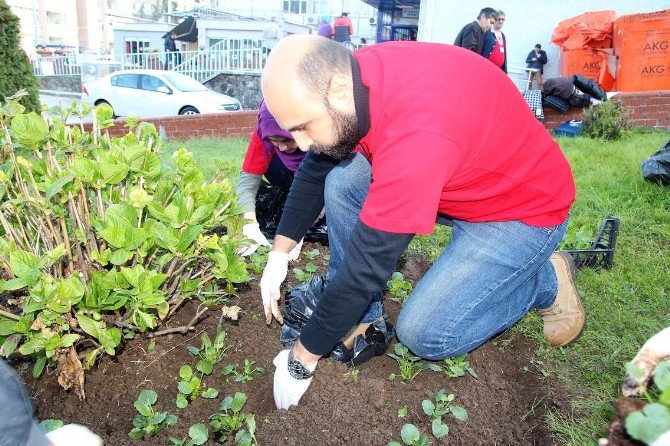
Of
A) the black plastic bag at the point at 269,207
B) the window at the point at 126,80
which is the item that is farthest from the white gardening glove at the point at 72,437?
the window at the point at 126,80

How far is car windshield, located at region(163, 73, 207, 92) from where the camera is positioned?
35.6ft

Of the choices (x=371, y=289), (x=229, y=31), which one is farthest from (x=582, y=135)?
(x=229, y=31)

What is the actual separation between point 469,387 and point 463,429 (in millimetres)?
221

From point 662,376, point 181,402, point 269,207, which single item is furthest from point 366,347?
point 269,207

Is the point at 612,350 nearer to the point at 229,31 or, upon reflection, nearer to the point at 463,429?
the point at 463,429

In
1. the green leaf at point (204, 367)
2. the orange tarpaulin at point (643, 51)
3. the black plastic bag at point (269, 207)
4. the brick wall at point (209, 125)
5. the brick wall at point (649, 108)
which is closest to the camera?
the green leaf at point (204, 367)

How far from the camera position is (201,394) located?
5.83 feet

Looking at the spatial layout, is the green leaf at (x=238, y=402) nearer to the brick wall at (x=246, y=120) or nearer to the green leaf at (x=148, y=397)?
the green leaf at (x=148, y=397)

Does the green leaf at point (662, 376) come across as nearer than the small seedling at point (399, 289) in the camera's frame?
Yes

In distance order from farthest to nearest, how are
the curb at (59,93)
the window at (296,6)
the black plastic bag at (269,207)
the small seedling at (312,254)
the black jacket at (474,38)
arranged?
the window at (296,6), the curb at (59,93), the black jacket at (474,38), the black plastic bag at (269,207), the small seedling at (312,254)

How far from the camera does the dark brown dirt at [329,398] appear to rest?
1597 millimetres

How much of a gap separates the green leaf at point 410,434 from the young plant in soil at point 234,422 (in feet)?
1.41

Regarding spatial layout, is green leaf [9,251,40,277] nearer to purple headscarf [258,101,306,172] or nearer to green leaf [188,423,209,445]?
green leaf [188,423,209,445]

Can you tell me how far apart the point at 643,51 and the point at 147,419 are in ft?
28.5
